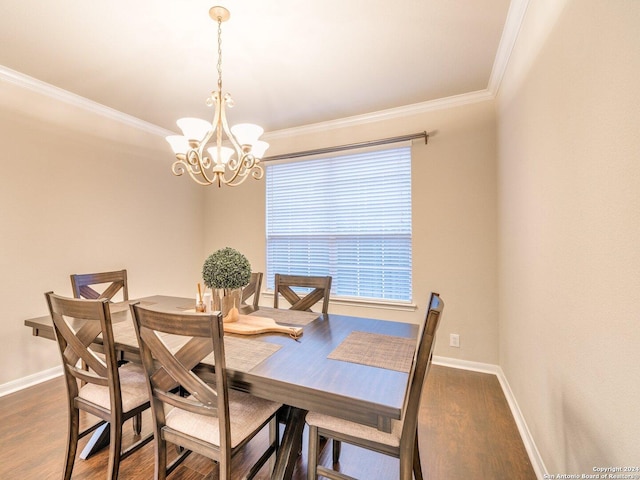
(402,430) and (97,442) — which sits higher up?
(402,430)

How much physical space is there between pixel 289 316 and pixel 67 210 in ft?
8.03

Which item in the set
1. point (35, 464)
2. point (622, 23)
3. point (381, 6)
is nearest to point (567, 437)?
point (622, 23)

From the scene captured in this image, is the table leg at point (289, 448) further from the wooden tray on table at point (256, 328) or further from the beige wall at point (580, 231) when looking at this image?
the beige wall at point (580, 231)

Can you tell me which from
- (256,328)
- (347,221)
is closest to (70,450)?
(256,328)

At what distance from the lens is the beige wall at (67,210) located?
8.02 feet

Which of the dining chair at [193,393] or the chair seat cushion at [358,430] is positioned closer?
the dining chair at [193,393]

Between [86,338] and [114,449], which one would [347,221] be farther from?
[114,449]

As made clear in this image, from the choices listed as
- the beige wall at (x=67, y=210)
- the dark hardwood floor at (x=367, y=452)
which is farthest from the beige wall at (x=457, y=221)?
the beige wall at (x=67, y=210)

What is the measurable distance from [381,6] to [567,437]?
2.37 m

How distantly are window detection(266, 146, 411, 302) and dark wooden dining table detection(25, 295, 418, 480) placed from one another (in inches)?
53.1

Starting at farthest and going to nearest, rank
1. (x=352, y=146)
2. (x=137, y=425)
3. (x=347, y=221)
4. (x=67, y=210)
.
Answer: (x=347, y=221) → (x=352, y=146) → (x=67, y=210) → (x=137, y=425)

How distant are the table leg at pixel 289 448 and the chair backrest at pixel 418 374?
54 cm

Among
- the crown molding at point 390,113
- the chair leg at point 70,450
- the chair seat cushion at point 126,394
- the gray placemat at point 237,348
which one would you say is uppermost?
the crown molding at point 390,113

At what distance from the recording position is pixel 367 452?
68.7 inches
